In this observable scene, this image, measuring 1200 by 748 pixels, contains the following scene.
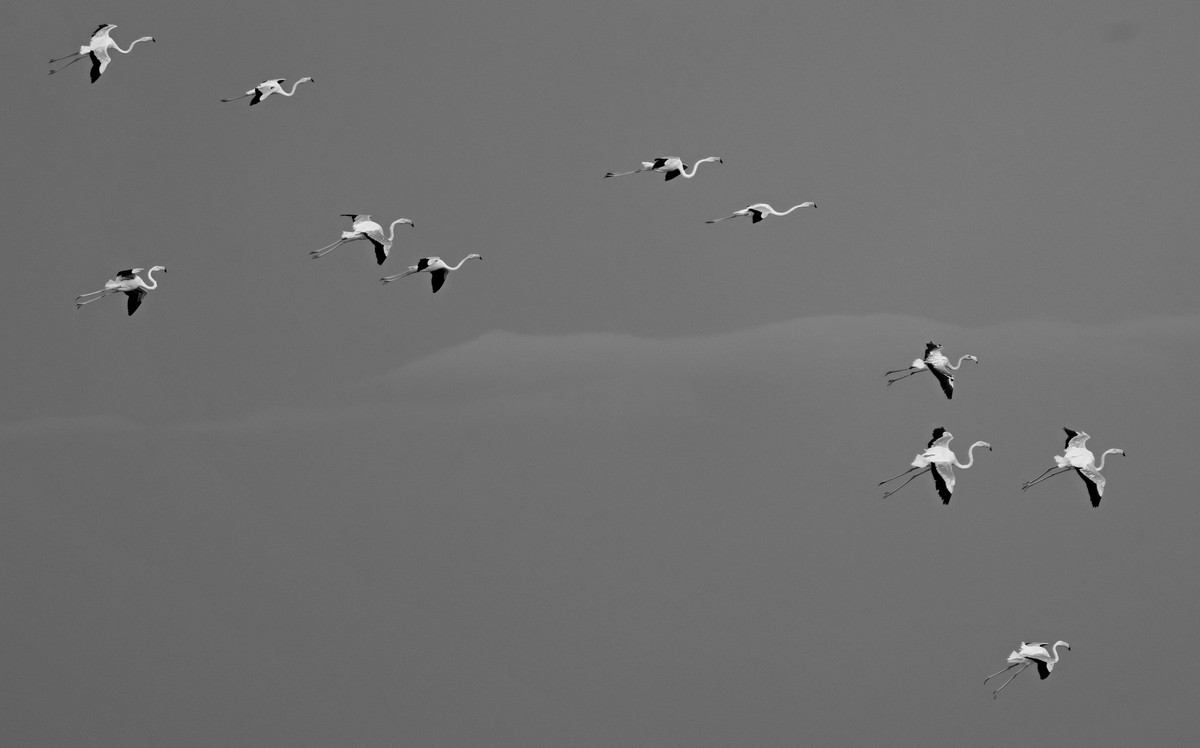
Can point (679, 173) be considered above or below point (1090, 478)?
above

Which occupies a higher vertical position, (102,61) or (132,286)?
(102,61)

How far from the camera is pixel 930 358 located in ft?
106

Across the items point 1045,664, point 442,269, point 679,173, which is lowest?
point 1045,664

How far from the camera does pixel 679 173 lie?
35719 millimetres

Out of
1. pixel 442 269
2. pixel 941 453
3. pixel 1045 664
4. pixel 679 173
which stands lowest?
pixel 1045 664

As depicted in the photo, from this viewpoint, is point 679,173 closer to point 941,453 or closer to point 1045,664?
point 941,453

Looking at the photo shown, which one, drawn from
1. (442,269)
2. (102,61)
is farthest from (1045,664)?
(102,61)

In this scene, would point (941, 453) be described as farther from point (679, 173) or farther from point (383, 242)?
point (383, 242)

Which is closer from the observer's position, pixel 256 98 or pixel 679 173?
pixel 256 98

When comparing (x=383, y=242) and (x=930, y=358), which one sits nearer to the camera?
(x=930, y=358)

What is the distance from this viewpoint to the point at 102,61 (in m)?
33.4

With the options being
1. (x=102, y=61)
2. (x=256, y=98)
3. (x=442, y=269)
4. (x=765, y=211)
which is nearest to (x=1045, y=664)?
(x=765, y=211)

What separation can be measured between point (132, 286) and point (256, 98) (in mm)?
4680

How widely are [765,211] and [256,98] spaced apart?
34.4ft
